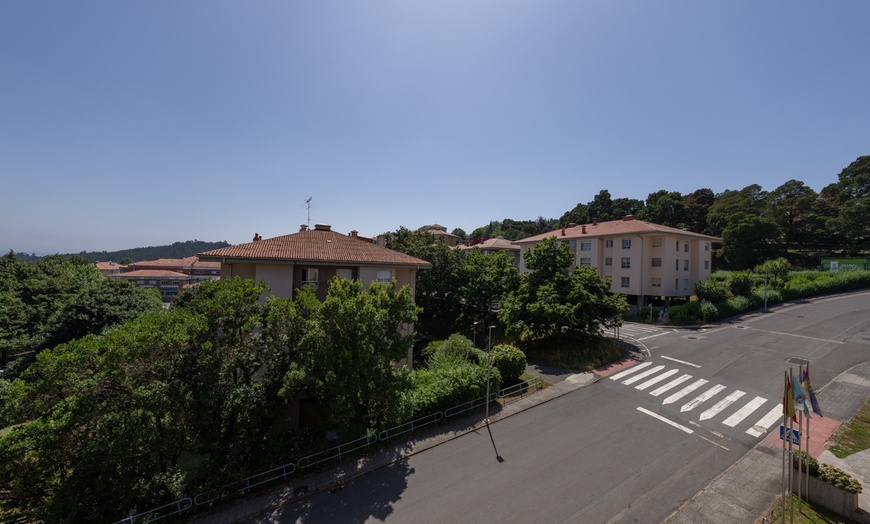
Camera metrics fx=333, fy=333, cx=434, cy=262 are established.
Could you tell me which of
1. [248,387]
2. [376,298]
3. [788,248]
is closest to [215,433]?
[248,387]

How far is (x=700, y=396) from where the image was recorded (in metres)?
16.6

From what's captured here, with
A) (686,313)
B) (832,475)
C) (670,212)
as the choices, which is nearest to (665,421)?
(832,475)

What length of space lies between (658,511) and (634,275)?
107 feet

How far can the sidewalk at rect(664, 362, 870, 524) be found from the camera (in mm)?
9406

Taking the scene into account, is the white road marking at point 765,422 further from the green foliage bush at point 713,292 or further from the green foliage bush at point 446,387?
the green foliage bush at point 713,292

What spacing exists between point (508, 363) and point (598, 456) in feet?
22.1

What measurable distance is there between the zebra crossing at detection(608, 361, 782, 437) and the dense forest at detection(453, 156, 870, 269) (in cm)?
4336

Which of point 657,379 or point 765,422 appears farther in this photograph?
point 657,379

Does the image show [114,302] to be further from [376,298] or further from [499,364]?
[499,364]

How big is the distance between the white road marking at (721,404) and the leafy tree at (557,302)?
7.38 metres

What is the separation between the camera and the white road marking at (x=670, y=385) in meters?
17.2

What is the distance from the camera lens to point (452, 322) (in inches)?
1374

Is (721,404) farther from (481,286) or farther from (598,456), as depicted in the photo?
(481,286)

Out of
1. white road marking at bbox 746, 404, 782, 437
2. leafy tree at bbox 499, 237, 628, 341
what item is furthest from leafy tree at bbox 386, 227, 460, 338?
white road marking at bbox 746, 404, 782, 437
